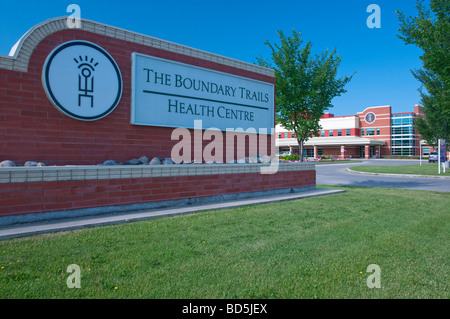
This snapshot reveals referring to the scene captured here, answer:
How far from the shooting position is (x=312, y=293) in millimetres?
3141

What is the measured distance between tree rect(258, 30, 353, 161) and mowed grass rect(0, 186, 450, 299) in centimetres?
908

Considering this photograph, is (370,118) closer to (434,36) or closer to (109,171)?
(434,36)

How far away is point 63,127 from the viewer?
718 cm

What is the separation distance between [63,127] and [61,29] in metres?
2.43

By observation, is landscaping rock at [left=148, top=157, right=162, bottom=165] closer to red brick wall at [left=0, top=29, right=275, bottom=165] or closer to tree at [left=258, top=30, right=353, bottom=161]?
red brick wall at [left=0, top=29, right=275, bottom=165]

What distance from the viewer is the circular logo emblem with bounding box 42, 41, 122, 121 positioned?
7051 mm

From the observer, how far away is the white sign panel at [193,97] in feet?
28.3

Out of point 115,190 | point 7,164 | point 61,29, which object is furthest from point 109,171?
point 61,29

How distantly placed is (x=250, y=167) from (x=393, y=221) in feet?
14.8

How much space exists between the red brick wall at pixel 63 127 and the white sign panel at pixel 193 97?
0.98 feet
